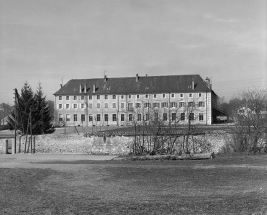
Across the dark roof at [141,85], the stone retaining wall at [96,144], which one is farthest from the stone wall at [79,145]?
the dark roof at [141,85]

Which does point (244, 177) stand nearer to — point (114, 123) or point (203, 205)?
point (203, 205)

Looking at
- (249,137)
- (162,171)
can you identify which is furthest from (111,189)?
(249,137)

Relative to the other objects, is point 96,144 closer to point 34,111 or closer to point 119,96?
point 34,111

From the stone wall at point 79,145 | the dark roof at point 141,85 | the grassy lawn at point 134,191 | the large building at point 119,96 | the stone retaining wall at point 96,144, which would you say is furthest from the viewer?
the dark roof at point 141,85

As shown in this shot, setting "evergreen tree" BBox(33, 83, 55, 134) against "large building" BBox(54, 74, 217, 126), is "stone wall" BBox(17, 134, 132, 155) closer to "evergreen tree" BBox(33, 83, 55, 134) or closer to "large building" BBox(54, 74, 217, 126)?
"evergreen tree" BBox(33, 83, 55, 134)

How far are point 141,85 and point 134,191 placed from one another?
71220 mm

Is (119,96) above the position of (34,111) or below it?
above

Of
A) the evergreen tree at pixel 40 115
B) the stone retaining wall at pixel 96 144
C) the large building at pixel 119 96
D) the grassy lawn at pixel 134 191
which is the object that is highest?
the large building at pixel 119 96

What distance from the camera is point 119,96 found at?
8162 centimetres

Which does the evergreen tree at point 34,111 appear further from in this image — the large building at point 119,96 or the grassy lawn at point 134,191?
the large building at point 119,96

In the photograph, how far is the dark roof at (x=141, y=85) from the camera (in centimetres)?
7800

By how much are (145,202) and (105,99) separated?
74.7 m

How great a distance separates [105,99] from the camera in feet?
272

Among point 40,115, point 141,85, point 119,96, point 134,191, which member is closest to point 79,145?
point 40,115
